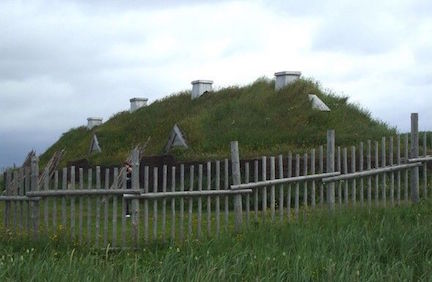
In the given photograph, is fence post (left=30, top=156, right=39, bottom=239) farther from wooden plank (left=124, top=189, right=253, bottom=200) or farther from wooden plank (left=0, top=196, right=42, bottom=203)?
wooden plank (left=124, top=189, right=253, bottom=200)

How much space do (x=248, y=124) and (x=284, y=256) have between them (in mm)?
14107

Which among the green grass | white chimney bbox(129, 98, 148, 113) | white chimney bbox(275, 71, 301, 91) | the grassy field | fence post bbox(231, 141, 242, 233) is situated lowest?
the grassy field

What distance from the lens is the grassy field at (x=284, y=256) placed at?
266 inches

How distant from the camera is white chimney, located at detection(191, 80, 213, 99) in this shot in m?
Answer: 27.6

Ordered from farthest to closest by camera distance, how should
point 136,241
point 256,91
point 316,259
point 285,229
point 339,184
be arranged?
point 256,91
point 339,184
point 136,241
point 285,229
point 316,259

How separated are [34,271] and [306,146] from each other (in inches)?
513

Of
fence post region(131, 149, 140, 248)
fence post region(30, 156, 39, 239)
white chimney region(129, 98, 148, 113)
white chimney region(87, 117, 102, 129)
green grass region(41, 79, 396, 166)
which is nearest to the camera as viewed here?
fence post region(131, 149, 140, 248)

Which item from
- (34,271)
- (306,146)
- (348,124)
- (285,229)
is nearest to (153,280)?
(34,271)

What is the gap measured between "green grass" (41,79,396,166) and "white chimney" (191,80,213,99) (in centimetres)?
38

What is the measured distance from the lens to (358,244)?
8633 mm

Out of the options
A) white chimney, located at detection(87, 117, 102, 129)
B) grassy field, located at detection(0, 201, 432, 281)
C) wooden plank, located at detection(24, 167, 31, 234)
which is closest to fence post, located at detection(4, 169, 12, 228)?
grassy field, located at detection(0, 201, 432, 281)

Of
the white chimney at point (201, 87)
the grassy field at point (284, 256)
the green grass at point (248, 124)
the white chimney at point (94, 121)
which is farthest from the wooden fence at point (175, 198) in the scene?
the white chimney at point (94, 121)

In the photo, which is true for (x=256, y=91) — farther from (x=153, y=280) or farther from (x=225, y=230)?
(x=153, y=280)

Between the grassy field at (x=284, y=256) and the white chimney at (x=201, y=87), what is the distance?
16.1m
